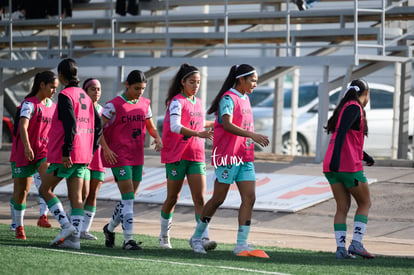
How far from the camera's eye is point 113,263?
7.99 metres

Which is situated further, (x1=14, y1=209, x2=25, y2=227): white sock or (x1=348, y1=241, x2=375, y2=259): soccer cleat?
(x1=14, y1=209, x2=25, y2=227): white sock

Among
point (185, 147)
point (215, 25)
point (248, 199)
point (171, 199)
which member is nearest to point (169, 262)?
point (248, 199)

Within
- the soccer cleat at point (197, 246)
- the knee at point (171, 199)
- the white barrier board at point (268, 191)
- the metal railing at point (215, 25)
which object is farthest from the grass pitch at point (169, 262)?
the metal railing at point (215, 25)

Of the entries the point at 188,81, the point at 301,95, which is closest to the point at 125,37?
the point at 301,95

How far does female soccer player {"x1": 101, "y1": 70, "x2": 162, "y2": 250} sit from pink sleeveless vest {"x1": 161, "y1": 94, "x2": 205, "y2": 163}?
15 cm

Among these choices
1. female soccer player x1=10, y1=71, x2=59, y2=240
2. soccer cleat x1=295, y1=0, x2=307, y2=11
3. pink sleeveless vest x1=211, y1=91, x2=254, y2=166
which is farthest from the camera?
soccer cleat x1=295, y1=0, x2=307, y2=11

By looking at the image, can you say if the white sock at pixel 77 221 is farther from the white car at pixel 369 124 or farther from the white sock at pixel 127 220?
the white car at pixel 369 124

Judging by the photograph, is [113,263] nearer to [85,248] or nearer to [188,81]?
[85,248]

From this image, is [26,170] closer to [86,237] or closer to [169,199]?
[86,237]

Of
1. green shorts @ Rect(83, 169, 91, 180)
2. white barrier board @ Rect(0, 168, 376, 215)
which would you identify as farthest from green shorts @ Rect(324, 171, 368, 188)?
white barrier board @ Rect(0, 168, 376, 215)

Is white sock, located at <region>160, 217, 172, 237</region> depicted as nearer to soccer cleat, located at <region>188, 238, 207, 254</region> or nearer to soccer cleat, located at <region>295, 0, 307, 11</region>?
soccer cleat, located at <region>188, 238, 207, 254</region>

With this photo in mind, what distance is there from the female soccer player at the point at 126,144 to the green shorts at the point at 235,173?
95 cm

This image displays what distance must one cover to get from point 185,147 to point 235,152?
2.29 feet

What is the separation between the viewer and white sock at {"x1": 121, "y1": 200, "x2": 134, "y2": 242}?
30.6ft
